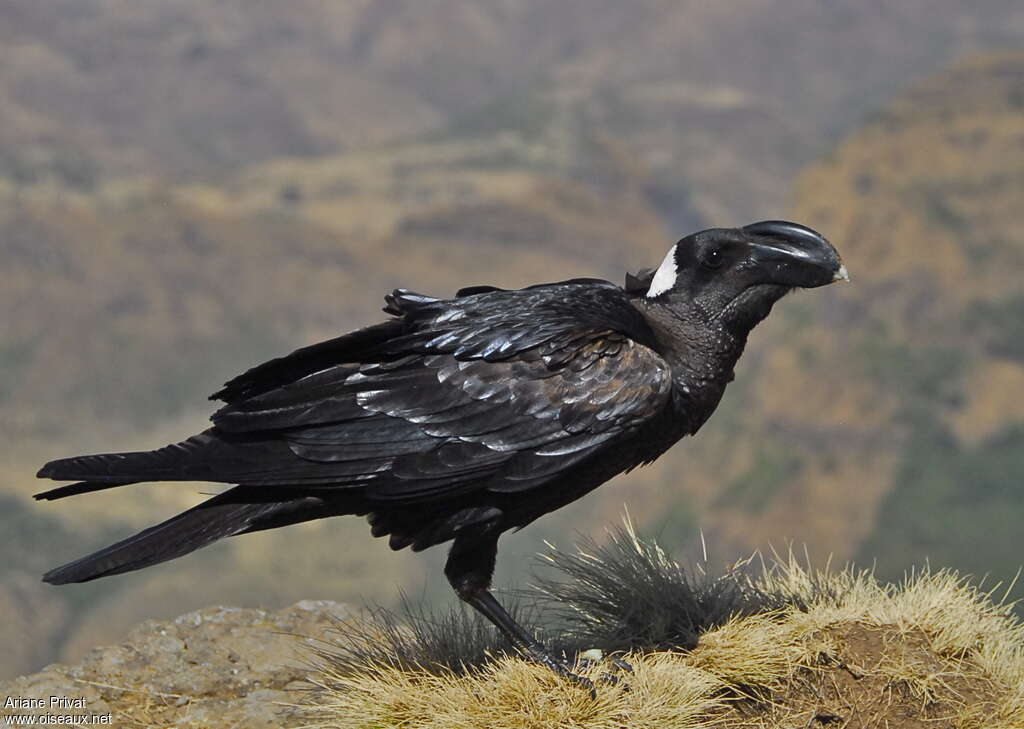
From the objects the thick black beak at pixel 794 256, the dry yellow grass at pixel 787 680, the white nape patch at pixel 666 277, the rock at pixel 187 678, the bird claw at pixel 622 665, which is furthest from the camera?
the rock at pixel 187 678

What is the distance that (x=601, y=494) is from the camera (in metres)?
110

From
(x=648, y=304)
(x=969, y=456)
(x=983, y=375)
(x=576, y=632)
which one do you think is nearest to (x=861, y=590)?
(x=576, y=632)

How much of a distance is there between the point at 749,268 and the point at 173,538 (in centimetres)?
348

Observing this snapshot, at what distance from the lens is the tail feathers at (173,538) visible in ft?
21.4

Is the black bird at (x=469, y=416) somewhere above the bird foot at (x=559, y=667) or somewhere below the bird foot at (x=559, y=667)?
above

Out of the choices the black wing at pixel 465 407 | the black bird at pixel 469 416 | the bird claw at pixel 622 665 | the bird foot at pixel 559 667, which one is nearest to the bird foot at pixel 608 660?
the bird claw at pixel 622 665

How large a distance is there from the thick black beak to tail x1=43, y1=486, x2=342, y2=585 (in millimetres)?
2705

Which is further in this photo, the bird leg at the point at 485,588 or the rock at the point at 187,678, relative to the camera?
the rock at the point at 187,678

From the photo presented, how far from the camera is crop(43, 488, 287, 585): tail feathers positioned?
21.4ft

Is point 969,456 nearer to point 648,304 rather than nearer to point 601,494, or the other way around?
point 601,494

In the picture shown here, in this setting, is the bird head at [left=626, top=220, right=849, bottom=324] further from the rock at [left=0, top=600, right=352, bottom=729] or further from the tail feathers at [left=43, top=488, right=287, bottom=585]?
the rock at [left=0, top=600, right=352, bottom=729]

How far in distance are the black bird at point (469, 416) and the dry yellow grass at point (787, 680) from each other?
371mm

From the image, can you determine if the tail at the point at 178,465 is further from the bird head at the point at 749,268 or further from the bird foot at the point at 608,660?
the bird head at the point at 749,268

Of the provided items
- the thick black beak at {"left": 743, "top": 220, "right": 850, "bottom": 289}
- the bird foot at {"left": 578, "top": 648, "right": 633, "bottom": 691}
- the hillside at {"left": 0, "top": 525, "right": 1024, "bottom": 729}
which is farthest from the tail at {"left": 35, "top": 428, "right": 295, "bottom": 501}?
the thick black beak at {"left": 743, "top": 220, "right": 850, "bottom": 289}
